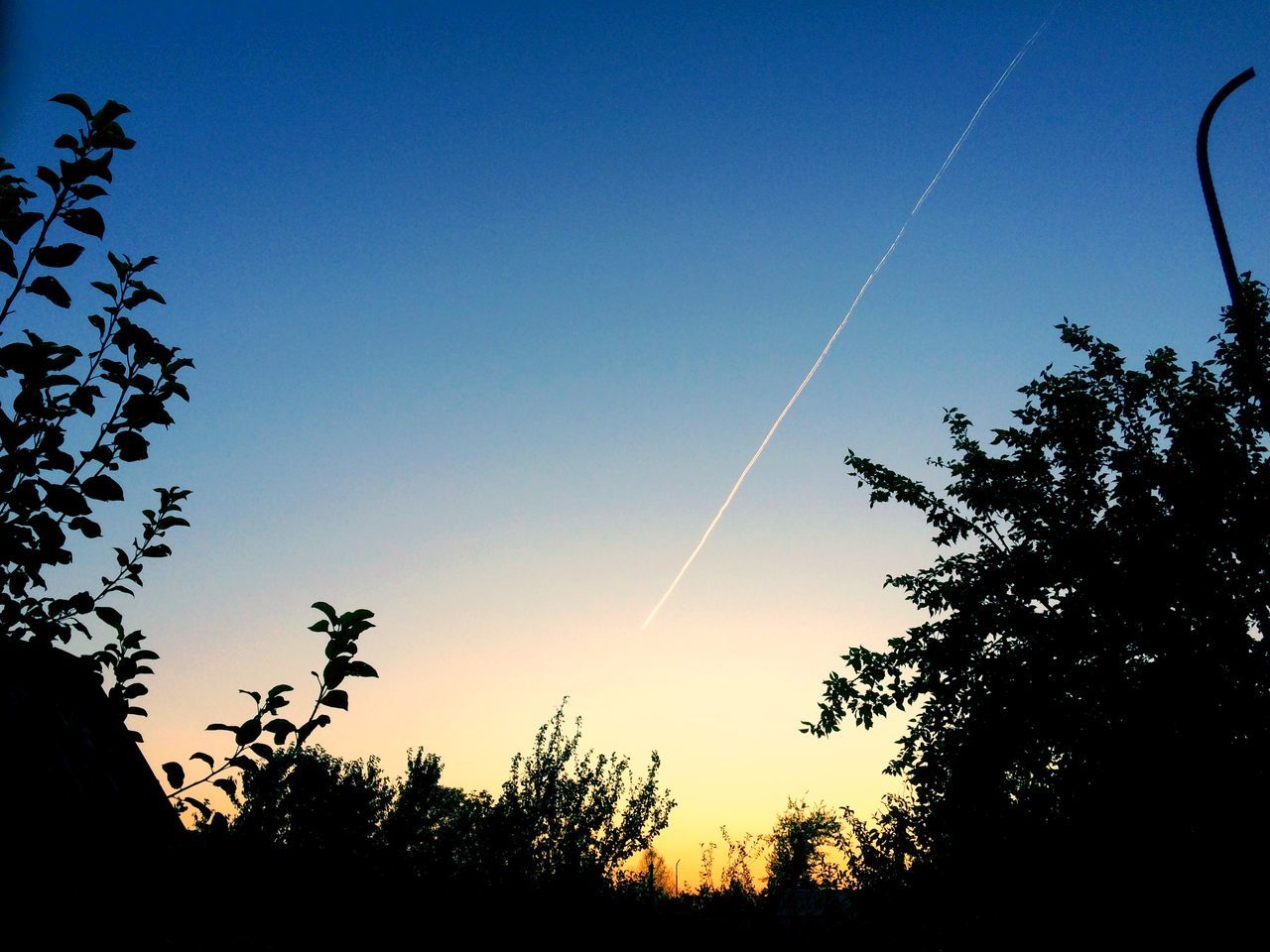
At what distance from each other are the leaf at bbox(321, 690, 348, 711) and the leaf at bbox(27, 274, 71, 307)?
2.17m

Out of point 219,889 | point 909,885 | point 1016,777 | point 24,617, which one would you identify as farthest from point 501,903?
point 1016,777

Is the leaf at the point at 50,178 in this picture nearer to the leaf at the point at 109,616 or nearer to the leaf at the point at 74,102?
the leaf at the point at 74,102

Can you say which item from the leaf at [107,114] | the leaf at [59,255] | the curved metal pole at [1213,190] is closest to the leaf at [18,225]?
the leaf at [59,255]

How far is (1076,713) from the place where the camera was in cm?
998

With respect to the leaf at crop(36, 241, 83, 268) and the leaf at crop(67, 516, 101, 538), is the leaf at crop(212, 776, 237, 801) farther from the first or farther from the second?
the leaf at crop(36, 241, 83, 268)

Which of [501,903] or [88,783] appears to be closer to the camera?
[88,783]

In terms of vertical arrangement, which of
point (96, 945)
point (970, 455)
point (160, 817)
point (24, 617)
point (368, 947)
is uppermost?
point (970, 455)

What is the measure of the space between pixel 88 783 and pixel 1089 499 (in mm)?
14016

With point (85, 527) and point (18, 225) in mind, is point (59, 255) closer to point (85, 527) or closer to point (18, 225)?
point (18, 225)

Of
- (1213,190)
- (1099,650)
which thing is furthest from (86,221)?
(1099,650)

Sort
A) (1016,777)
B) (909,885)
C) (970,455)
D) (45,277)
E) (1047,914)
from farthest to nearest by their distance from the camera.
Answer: (970,455)
(1016,777)
(909,885)
(1047,914)
(45,277)

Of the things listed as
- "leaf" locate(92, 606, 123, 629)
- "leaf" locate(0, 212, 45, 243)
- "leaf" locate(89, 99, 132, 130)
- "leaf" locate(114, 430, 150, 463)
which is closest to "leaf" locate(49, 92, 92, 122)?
"leaf" locate(89, 99, 132, 130)

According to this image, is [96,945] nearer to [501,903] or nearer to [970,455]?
[501,903]

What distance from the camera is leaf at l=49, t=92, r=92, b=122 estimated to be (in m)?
3.00
